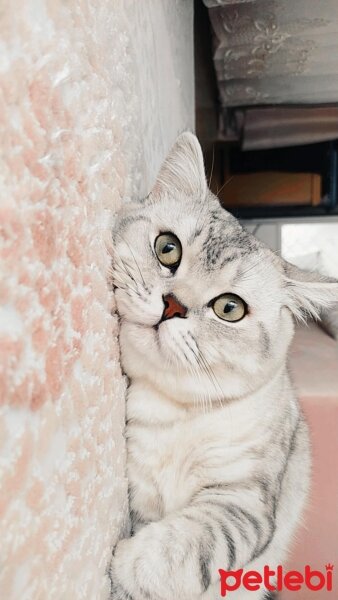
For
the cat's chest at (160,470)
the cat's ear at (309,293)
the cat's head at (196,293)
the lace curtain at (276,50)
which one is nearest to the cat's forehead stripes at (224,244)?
the cat's head at (196,293)

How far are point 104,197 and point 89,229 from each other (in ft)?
0.29

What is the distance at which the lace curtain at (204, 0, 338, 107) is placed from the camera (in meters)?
2.08

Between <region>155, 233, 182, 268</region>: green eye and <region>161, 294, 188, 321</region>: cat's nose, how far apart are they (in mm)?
74

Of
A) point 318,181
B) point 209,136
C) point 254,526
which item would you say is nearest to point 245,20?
point 209,136

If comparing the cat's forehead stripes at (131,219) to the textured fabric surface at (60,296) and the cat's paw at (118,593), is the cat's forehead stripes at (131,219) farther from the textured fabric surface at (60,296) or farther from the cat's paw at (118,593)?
the cat's paw at (118,593)

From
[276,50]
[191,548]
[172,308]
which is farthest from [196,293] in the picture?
[276,50]

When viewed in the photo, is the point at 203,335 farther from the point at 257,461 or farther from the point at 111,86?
the point at 111,86

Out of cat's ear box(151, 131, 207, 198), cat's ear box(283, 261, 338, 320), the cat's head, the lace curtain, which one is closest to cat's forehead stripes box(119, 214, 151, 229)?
the cat's head

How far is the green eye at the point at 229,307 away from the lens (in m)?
0.86

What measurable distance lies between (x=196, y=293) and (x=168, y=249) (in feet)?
0.29

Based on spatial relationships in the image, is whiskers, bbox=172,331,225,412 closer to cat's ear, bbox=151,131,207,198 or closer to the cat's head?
the cat's head

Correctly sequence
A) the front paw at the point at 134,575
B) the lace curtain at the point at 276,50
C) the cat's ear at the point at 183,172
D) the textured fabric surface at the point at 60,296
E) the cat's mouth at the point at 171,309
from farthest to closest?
the lace curtain at the point at 276,50
the cat's ear at the point at 183,172
the cat's mouth at the point at 171,309
the front paw at the point at 134,575
the textured fabric surface at the point at 60,296

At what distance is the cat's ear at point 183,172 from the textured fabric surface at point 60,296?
0.48 ft

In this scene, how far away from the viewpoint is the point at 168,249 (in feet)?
2.81
